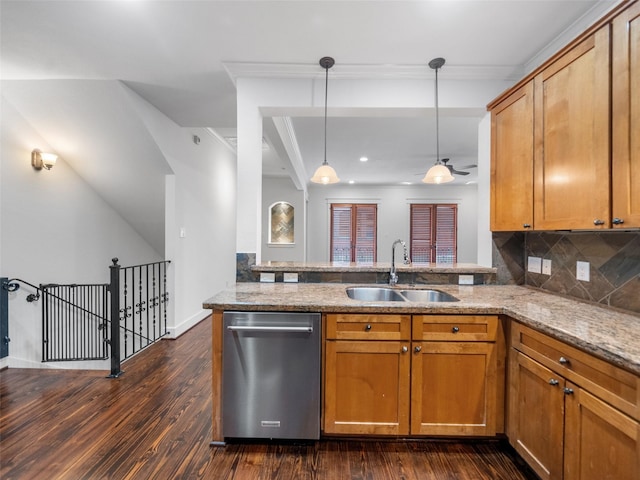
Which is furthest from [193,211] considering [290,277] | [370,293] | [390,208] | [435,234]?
[435,234]

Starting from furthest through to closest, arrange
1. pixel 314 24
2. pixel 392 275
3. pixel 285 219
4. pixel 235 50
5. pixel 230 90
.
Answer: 1. pixel 285 219
2. pixel 230 90
3. pixel 392 275
4. pixel 235 50
5. pixel 314 24

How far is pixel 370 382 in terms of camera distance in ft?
5.70

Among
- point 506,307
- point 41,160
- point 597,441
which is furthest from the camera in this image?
point 41,160

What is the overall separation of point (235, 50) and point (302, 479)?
275 cm

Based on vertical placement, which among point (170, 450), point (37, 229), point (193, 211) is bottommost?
point (170, 450)

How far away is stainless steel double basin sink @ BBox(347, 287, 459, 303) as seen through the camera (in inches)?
86.7

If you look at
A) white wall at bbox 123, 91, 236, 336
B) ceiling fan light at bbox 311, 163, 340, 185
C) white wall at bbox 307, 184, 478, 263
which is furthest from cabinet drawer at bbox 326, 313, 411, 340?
white wall at bbox 307, 184, 478, 263

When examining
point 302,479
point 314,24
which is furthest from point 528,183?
point 302,479

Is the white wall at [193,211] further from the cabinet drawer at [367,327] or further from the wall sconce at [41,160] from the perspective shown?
the cabinet drawer at [367,327]

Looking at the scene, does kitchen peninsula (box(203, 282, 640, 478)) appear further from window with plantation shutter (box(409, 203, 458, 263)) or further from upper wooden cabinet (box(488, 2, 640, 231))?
window with plantation shutter (box(409, 203, 458, 263))

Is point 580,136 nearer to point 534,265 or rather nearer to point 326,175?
point 534,265

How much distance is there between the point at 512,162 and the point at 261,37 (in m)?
1.95

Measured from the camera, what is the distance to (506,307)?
1.69 meters

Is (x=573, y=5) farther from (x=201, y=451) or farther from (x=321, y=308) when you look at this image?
(x=201, y=451)
